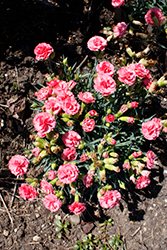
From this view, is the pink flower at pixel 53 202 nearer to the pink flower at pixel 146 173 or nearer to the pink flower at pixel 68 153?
the pink flower at pixel 68 153

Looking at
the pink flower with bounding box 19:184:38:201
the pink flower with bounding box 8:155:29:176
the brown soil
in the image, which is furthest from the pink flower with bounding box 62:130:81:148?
the brown soil

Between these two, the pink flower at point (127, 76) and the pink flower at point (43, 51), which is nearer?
the pink flower at point (127, 76)

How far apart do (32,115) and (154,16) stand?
1.84 metres

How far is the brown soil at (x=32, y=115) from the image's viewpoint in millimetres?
2363

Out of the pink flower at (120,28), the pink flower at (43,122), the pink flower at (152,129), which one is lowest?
the pink flower at (152,129)

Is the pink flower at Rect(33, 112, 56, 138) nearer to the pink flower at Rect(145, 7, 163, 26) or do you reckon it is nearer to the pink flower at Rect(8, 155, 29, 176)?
the pink flower at Rect(8, 155, 29, 176)

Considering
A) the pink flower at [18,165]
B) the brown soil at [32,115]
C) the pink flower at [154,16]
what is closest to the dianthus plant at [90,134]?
the pink flower at [18,165]

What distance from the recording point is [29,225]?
2428 millimetres

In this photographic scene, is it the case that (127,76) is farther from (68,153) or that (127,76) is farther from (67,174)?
(67,174)

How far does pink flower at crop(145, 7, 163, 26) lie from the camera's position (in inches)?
88.0

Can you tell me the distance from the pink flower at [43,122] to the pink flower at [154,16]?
62.5 inches

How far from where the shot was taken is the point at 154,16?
2.23 meters

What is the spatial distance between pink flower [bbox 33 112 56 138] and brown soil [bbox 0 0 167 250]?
3.17 ft

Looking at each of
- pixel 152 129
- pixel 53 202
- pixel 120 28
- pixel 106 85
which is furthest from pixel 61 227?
pixel 120 28
